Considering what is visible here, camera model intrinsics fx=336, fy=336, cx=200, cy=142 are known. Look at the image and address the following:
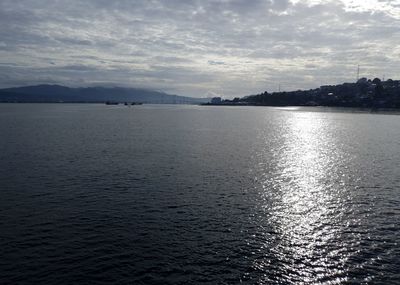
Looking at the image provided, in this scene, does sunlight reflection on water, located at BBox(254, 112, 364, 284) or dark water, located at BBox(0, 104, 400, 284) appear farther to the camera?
sunlight reflection on water, located at BBox(254, 112, 364, 284)

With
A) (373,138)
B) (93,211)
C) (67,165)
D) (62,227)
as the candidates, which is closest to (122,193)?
(93,211)

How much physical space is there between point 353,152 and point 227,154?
38135 mm

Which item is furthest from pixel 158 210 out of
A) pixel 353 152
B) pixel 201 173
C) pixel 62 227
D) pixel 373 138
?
pixel 373 138

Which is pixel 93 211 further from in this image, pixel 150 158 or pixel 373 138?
pixel 373 138

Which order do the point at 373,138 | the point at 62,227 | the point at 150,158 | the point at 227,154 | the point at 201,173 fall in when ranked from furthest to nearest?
the point at 373,138
the point at 227,154
the point at 150,158
the point at 201,173
the point at 62,227

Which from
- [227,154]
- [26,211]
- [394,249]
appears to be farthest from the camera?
[227,154]

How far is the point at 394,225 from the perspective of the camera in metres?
42.6

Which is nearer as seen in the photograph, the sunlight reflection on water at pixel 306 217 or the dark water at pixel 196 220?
the dark water at pixel 196 220

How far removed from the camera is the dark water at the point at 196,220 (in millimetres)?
32031

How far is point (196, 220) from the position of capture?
4347cm

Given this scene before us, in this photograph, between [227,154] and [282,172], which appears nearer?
[282,172]

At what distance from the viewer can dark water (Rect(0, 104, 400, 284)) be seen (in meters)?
32.0

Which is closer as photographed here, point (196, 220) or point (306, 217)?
point (196, 220)

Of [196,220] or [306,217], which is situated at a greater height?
[196,220]
